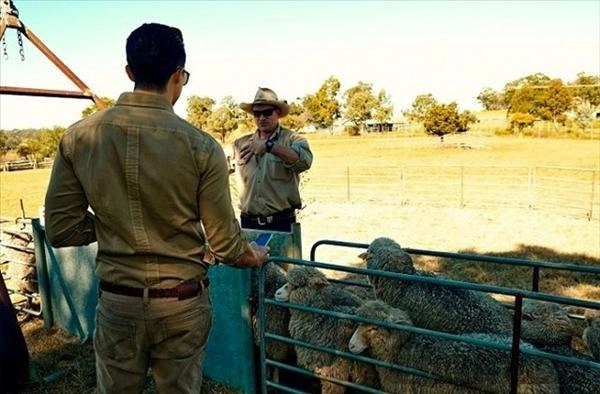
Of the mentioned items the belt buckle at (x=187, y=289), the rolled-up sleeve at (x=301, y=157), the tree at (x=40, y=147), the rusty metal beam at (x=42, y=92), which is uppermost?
the rusty metal beam at (x=42, y=92)

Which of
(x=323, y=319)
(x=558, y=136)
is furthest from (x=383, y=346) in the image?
(x=558, y=136)

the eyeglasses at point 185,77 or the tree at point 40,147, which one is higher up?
the eyeglasses at point 185,77

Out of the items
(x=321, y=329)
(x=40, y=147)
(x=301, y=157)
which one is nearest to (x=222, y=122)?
(x=40, y=147)

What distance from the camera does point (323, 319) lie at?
3066 millimetres

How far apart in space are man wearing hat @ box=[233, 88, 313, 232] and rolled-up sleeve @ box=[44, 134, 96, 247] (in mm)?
2226

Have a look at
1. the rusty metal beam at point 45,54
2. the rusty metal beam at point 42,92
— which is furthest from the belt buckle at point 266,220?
the rusty metal beam at point 42,92

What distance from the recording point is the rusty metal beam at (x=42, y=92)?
225 inches

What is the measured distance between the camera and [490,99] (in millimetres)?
109438

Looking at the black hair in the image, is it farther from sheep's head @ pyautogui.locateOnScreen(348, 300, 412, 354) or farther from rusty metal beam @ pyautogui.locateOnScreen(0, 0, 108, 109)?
rusty metal beam @ pyautogui.locateOnScreen(0, 0, 108, 109)

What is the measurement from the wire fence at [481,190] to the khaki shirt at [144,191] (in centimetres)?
1062

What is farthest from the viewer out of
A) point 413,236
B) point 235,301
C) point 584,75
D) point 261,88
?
point 584,75

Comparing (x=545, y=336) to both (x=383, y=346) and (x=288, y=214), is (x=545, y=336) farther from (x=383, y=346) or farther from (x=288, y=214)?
(x=288, y=214)

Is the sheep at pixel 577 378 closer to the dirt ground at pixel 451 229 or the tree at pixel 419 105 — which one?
the dirt ground at pixel 451 229

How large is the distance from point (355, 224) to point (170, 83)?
10.4m
